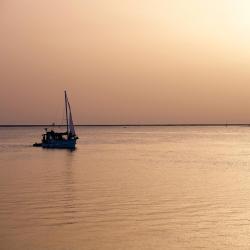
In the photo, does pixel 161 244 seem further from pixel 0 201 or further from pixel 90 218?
pixel 0 201

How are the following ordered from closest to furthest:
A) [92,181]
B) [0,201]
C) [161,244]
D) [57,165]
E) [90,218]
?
1. [161,244]
2. [90,218]
3. [0,201]
4. [92,181]
5. [57,165]

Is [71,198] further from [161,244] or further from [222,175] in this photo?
[222,175]

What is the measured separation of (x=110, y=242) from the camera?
23.8 meters

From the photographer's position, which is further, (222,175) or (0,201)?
(222,175)

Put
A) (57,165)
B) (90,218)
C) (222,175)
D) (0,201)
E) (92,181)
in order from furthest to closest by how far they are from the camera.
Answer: (57,165)
(222,175)
(92,181)
(0,201)
(90,218)

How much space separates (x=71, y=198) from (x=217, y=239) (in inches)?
549

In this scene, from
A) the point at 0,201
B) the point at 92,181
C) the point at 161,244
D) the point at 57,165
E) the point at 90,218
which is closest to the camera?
the point at 161,244

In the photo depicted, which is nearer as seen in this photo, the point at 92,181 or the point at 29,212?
the point at 29,212

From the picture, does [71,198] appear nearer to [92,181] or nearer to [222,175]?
[92,181]

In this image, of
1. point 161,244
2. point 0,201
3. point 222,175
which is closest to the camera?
point 161,244

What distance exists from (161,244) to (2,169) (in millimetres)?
39919

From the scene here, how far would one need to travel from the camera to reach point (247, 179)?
50.0m

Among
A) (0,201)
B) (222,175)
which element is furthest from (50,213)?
(222,175)

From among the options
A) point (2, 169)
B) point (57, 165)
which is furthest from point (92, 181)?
point (57, 165)
